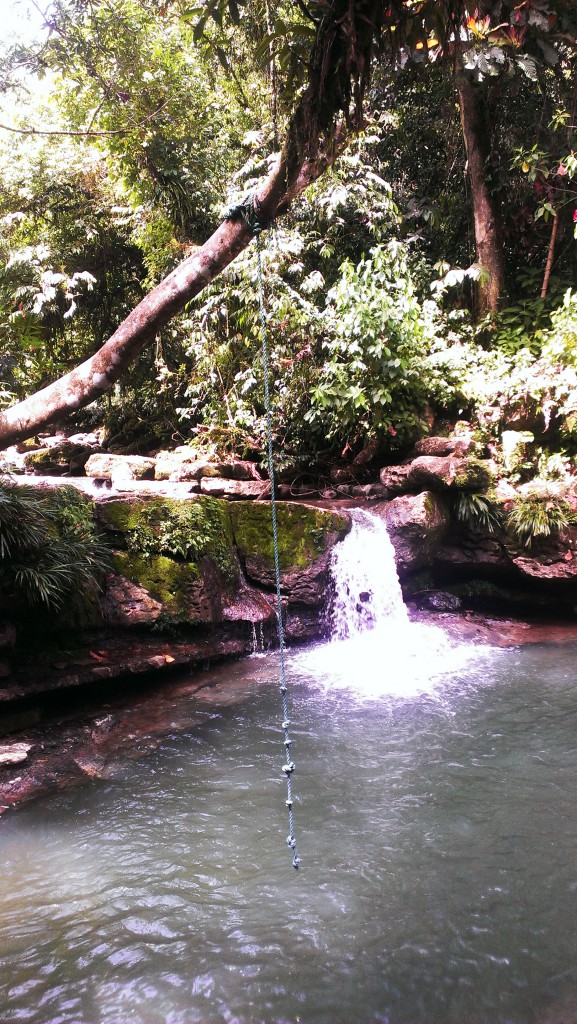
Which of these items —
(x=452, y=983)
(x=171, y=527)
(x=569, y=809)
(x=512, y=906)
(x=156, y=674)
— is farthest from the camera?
(x=171, y=527)

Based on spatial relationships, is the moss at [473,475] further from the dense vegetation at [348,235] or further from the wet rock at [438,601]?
the wet rock at [438,601]

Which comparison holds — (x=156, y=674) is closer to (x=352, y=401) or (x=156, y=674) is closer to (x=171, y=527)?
(x=171, y=527)

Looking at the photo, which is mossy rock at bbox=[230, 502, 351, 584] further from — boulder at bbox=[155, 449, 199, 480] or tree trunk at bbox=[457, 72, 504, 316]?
tree trunk at bbox=[457, 72, 504, 316]

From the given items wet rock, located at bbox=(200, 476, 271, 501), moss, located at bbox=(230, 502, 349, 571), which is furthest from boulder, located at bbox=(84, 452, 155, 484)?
moss, located at bbox=(230, 502, 349, 571)

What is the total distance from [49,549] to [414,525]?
13.7ft

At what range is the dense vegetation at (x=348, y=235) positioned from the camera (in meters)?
7.97

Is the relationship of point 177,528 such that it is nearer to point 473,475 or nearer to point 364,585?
point 364,585

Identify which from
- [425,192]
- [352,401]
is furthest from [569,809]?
[425,192]

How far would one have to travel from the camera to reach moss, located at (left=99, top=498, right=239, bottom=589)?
608 cm

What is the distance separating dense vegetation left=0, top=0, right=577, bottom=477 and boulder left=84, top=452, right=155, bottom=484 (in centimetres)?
102

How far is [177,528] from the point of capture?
6.29m

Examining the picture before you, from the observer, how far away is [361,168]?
9.03m

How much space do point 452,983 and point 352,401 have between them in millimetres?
6862

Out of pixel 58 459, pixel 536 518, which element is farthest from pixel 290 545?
pixel 58 459
